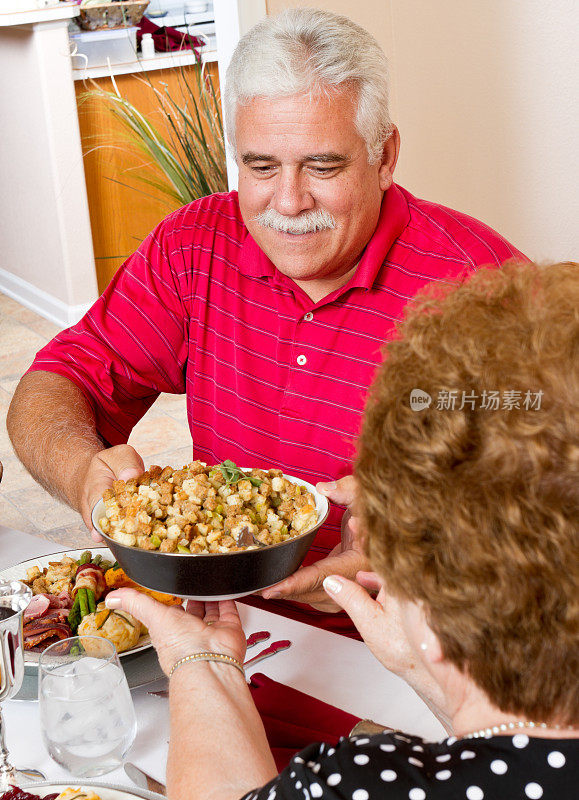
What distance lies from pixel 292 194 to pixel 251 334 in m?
0.30

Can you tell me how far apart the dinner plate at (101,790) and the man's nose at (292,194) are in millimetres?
977

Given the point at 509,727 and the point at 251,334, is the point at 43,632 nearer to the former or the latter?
the point at 509,727

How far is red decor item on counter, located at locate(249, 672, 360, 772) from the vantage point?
108 centimetres

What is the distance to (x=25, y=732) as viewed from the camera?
1.13 m

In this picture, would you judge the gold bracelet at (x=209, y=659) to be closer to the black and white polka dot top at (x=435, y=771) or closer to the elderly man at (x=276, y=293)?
the black and white polka dot top at (x=435, y=771)

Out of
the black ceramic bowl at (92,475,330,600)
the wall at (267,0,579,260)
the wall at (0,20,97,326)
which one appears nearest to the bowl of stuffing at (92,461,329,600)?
the black ceramic bowl at (92,475,330,600)

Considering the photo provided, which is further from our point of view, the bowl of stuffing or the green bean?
the green bean

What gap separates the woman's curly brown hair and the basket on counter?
4768 mm

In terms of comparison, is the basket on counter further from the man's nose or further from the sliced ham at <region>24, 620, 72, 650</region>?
the sliced ham at <region>24, 620, 72, 650</region>

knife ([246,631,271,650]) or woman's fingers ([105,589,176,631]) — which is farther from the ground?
woman's fingers ([105,589,176,631])

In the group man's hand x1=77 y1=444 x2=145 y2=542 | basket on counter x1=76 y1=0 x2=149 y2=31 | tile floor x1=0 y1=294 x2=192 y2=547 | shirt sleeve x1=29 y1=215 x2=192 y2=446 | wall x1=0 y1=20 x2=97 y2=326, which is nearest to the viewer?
man's hand x1=77 y1=444 x2=145 y2=542

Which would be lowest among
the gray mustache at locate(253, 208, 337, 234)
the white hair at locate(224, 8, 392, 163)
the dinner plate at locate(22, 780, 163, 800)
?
the dinner plate at locate(22, 780, 163, 800)

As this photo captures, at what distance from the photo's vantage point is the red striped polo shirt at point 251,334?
1688 millimetres

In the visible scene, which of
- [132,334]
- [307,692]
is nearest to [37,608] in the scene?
[307,692]
